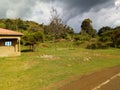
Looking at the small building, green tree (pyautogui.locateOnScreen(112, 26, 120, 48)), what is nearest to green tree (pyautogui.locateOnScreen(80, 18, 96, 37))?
green tree (pyautogui.locateOnScreen(112, 26, 120, 48))

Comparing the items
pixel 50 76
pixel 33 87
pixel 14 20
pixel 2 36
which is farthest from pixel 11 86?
pixel 14 20

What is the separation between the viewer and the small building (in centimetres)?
3409

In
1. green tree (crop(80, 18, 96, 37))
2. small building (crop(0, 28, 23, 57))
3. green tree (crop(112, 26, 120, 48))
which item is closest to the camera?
small building (crop(0, 28, 23, 57))

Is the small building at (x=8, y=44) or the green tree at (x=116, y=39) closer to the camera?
the small building at (x=8, y=44)

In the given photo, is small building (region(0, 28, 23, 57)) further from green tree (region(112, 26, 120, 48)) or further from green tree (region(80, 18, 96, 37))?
green tree (region(80, 18, 96, 37))

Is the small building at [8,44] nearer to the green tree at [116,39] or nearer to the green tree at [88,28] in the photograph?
the green tree at [116,39]

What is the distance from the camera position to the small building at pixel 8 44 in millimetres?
34094

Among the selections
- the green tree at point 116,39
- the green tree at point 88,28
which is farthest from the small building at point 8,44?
the green tree at point 88,28

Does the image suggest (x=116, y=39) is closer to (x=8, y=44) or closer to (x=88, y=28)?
(x=8, y=44)

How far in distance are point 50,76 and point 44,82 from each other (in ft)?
7.61

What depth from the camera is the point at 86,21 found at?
3777 inches

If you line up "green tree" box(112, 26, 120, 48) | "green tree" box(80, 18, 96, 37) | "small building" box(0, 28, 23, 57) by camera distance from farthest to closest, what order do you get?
"green tree" box(80, 18, 96, 37) < "green tree" box(112, 26, 120, 48) < "small building" box(0, 28, 23, 57)

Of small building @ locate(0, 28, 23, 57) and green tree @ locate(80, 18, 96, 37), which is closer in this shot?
small building @ locate(0, 28, 23, 57)

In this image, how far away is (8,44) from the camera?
35.4 meters
